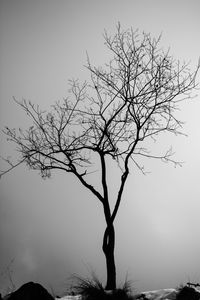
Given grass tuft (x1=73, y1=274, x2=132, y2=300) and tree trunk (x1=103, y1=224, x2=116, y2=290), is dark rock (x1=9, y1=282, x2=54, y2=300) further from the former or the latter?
tree trunk (x1=103, y1=224, x2=116, y2=290)

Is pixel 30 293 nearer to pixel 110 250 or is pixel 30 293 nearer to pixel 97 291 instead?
pixel 97 291

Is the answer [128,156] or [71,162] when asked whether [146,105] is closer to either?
[128,156]

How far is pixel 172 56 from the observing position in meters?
12.3

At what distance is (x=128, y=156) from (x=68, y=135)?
2.96m

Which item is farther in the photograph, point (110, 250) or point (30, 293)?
point (110, 250)

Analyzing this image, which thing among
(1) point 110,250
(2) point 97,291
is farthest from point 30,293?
(1) point 110,250

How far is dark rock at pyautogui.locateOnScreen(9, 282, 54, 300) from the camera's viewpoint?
7414mm

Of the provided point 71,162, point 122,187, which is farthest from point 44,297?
point 71,162

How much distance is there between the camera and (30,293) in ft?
24.5

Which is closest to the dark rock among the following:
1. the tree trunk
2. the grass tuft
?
the grass tuft

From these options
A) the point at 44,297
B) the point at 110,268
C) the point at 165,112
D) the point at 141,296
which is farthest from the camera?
the point at 165,112

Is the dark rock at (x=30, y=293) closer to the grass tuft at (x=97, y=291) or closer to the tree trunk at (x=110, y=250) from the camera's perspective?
the grass tuft at (x=97, y=291)

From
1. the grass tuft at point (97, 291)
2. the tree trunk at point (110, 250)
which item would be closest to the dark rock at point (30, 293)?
the grass tuft at point (97, 291)

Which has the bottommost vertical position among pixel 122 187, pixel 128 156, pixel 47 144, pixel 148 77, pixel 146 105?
pixel 122 187
